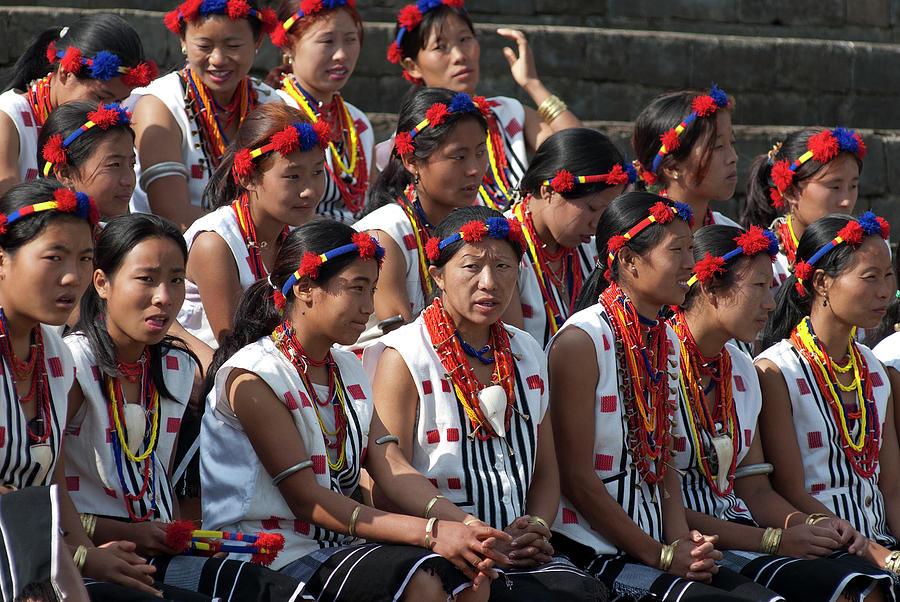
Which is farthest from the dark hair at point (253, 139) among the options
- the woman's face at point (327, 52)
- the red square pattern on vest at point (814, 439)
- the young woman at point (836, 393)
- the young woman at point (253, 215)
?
the red square pattern on vest at point (814, 439)

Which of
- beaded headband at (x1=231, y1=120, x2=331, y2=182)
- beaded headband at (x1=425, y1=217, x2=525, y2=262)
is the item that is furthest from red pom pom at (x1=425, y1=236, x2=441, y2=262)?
beaded headband at (x1=231, y1=120, x2=331, y2=182)

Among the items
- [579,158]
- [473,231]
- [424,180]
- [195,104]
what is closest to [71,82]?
[195,104]

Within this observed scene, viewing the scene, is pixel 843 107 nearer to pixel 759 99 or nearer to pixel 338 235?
pixel 759 99

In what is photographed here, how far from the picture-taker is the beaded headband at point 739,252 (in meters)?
4.41

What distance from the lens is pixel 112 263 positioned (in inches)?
146

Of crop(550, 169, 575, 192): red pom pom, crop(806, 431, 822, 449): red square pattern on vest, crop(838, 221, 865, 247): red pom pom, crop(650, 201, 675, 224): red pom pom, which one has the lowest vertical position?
crop(806, 431, 822, 449): red square pattern on vest

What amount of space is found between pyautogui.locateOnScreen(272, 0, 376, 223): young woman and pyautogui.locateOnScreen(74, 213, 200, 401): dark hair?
186 centimetres

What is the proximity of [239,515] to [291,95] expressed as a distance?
8.73 feet

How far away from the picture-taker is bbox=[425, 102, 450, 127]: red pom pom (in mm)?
4727

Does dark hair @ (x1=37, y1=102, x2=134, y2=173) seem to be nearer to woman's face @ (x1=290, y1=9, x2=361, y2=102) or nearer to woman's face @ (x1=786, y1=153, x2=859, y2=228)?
woman's face @ (x1=290, y1=9, x2=361, y2=102)

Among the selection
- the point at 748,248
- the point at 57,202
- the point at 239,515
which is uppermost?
the point at 57,202

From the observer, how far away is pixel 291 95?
5.68 meters

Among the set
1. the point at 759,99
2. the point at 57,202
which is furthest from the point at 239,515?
the point at 759,99

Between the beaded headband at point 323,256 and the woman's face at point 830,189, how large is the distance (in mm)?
2573
